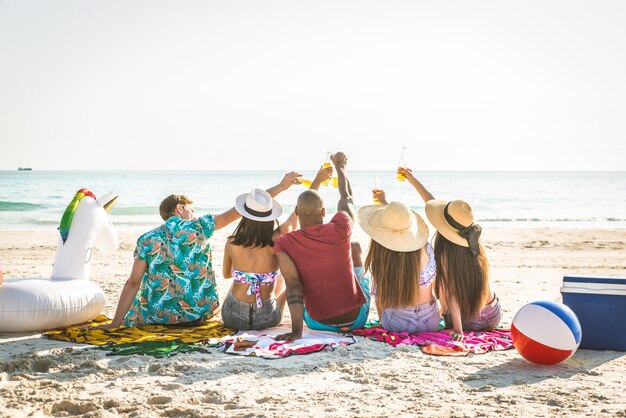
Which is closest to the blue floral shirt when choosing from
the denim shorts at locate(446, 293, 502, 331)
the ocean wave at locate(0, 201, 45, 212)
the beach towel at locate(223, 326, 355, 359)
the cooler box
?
the beach towel at locate(223, 326, 355, 359)

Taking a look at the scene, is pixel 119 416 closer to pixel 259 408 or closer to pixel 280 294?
pixel 259 408

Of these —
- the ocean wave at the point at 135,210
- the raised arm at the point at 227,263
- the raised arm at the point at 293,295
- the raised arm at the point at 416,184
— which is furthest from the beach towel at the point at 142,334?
the ocean wave at the point at 135,210

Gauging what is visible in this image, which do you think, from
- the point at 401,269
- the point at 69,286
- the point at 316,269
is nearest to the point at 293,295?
the point at 316,269

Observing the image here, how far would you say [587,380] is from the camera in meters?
4.53

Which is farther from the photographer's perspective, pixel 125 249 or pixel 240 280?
pixel 125 249

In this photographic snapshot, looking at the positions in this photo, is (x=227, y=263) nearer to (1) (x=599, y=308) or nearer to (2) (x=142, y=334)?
(2) (x=142, y=334)

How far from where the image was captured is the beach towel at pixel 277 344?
16.7ft

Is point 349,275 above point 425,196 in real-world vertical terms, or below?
below

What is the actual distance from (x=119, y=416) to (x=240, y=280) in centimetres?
225

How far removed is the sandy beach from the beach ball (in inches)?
4.7

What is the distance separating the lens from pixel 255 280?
5.87 metres

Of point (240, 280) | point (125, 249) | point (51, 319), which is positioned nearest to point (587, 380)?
point (240, 280)

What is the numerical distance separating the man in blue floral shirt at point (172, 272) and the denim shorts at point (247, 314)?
336 mm

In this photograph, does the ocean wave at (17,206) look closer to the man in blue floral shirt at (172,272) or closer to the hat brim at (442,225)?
the man in blue floral shirt at (172,272)
